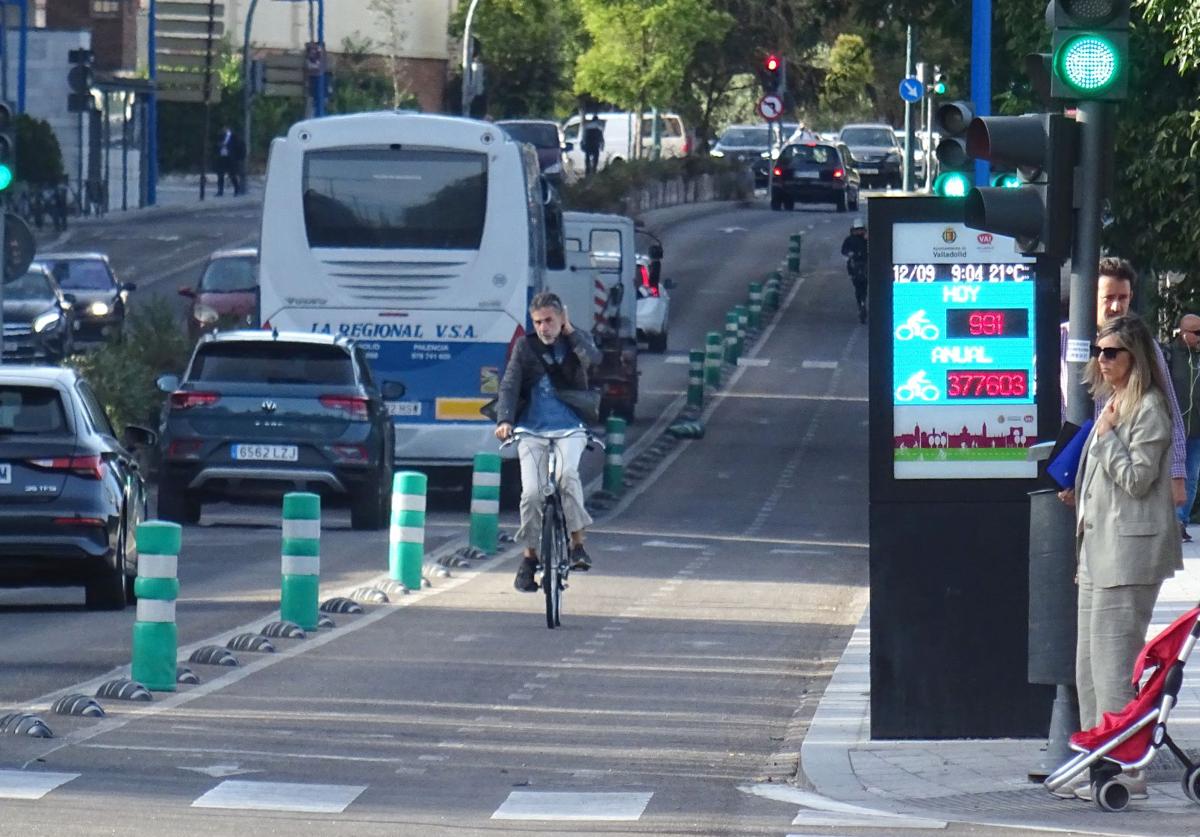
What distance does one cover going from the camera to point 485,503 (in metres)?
20.9

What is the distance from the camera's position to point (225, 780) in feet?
31.7

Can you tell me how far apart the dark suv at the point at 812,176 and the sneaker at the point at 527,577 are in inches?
2037

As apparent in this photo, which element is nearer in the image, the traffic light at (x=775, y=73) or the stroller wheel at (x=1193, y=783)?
the stroller wheel at (x=1193, y=783)

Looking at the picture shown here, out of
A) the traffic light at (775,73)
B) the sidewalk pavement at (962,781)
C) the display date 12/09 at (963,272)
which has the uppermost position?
the traffic light at (775,73)

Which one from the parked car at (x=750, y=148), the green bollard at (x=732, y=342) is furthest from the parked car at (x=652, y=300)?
the parked car at (x=750, y=148)

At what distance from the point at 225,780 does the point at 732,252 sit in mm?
50088

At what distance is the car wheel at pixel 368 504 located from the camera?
23.0 m

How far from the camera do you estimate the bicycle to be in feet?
51.4

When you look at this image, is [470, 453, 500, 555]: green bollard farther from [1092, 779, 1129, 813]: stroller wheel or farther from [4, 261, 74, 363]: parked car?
[4, 261, 74, 363]: parked car

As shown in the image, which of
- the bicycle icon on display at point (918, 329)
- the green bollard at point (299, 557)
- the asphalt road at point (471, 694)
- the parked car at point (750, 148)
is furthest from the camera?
the parked car at point (750, 148)

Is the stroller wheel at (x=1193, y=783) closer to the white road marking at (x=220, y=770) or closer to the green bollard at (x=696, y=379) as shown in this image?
the white road marking at (x=220, y=770)

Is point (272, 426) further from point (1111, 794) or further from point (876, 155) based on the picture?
point (876, 155)

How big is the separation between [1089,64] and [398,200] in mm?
17558

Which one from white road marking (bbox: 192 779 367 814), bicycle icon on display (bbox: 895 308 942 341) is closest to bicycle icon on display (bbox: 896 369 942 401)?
bicycle icon on display (bbox: 895 308 942 341)
